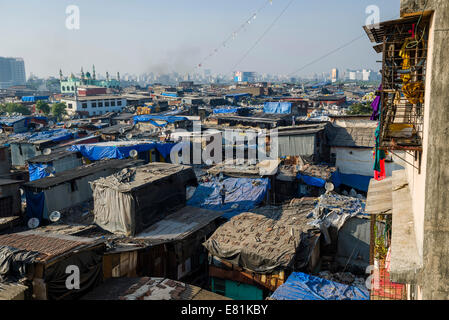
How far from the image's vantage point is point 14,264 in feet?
25.4

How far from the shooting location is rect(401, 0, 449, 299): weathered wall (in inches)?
162

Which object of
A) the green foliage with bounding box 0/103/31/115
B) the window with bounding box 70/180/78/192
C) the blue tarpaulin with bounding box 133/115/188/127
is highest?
the green foliage with bounding box 0/103/31/115

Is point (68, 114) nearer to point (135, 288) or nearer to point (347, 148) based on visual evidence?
point (347, 148)

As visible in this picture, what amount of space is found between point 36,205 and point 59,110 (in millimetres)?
45632

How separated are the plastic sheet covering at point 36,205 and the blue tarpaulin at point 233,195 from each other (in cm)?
637

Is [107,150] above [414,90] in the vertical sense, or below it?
below

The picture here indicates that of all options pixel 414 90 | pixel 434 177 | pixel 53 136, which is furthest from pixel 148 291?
pixel 53 136

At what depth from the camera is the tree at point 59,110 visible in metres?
55.1

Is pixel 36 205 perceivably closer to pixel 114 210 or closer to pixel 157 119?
pixel 114 210

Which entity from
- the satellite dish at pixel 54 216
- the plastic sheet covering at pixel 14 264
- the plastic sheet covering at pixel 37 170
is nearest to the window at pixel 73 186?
the satellite dish at pixel 54 216

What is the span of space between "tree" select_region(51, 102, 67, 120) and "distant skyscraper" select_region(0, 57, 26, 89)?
15010cm

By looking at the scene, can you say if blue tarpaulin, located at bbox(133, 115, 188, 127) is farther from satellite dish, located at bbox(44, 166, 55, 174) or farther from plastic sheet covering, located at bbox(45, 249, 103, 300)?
plastic sheet covering, located at bbox(45, 249, 103, 300)

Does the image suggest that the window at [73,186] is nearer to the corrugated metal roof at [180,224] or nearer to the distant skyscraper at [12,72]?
the corrugated metal roof at [180,224]

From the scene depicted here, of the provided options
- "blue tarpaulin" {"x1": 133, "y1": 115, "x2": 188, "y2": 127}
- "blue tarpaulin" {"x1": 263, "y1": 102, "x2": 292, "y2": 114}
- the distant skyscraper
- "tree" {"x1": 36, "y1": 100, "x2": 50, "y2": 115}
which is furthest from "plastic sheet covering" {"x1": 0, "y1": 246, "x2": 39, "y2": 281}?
the distant skyscraper
